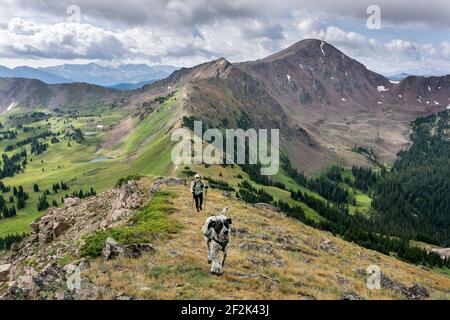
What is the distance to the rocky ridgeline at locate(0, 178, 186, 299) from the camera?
22.5 m

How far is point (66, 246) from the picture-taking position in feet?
165

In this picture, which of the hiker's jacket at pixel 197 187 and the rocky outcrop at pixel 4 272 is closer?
the hiker's jacket at pixel 197 187

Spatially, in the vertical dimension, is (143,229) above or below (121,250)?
below

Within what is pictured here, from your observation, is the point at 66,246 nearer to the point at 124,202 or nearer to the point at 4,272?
the point at 124,202

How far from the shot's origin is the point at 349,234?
154 m

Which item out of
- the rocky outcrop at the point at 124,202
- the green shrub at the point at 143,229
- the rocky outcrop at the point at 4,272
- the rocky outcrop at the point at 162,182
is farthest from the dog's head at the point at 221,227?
the rocky outcrop at the point at 4,272

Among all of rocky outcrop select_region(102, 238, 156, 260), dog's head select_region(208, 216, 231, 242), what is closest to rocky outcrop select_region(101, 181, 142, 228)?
rocky outcrop select_region(102, 238, 156, 260)

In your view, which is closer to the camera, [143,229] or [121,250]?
[121,250]

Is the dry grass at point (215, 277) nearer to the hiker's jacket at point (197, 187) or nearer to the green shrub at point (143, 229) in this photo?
the green shrub at point (143, 229)

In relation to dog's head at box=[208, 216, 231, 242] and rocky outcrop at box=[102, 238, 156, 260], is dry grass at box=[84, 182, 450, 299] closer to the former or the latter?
rocky outcrop at box=[102, 238, 156, 260]

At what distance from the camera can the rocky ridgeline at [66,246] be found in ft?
73.7

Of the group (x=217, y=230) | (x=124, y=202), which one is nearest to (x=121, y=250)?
(x=217, y=230)

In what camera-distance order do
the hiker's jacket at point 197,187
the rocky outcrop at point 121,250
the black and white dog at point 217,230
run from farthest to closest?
the hiker's jacket at point 197,187, the rocky outcrop at point 121,250, the black and white dog at point 217,230
